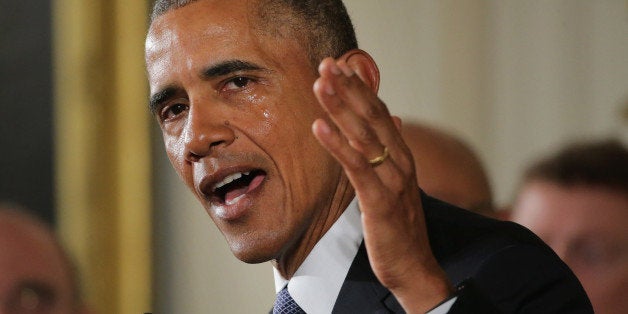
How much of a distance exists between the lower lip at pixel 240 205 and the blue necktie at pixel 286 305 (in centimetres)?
11

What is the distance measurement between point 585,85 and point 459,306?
173 cm

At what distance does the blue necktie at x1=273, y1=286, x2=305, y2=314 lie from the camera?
3.75 ft

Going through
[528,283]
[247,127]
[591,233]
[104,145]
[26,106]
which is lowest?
[591,233]

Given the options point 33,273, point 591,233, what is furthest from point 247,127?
point 33,273

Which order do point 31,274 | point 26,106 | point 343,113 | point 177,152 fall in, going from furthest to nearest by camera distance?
point 26,106 → point 31,274 → point 177,152 → point 343,113

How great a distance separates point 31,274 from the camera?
6.64 ft

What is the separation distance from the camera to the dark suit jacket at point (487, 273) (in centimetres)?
97

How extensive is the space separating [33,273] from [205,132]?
1040 millimetres

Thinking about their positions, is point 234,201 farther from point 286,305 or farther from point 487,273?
point 487,273

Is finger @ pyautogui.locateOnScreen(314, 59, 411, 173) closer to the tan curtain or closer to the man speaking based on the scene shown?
the man speaking

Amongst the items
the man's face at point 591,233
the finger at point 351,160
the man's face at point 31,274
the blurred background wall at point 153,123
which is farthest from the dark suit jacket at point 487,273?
the blurred background wall at point 153,123

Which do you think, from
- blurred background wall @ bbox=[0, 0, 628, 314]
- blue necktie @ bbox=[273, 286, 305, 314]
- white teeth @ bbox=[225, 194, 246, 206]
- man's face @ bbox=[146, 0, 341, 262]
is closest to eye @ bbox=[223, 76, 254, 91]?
man's face @ bbox=[146, 0, 341, 262]

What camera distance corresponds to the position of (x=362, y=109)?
86cm

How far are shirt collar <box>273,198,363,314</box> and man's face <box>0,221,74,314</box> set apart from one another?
97cm
